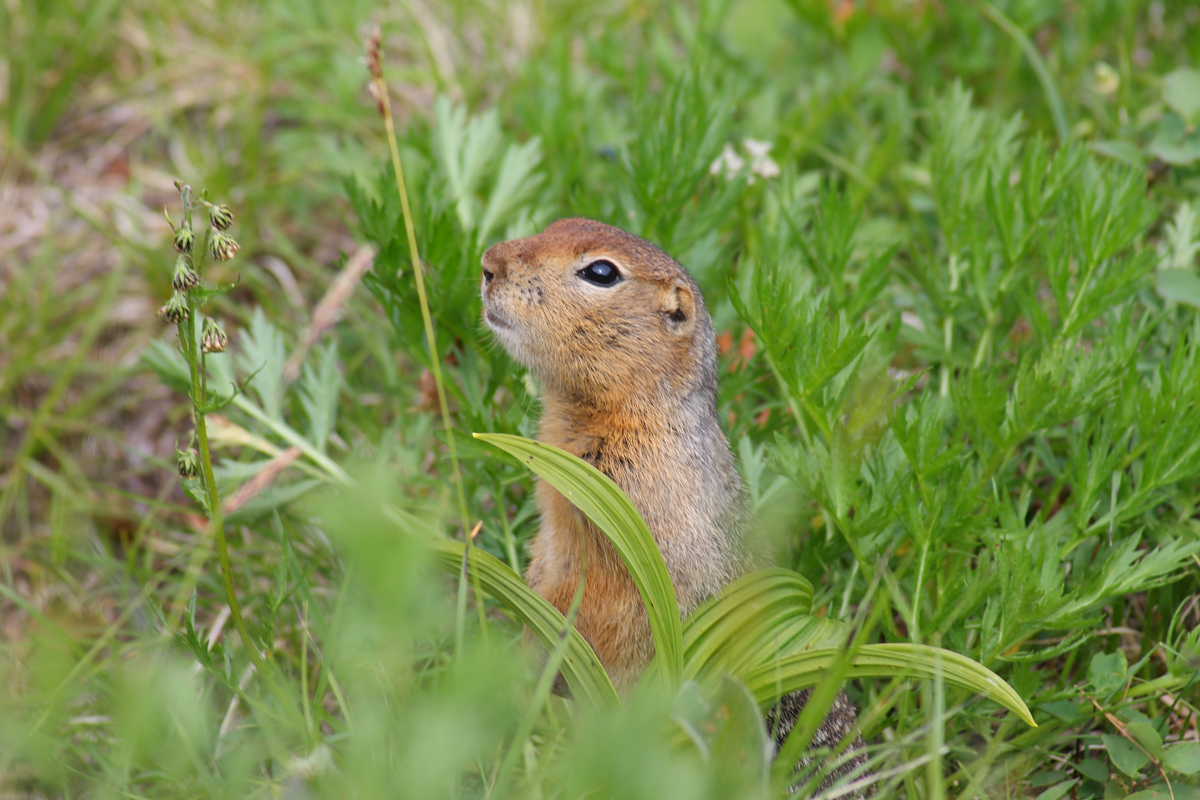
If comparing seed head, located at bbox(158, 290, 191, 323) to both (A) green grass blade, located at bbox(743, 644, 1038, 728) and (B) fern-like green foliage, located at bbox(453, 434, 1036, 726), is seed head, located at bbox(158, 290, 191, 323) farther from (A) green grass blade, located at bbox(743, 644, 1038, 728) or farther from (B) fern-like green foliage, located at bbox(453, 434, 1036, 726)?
(A) green grass blade, located at bbox(743, 644, 1038, 728)

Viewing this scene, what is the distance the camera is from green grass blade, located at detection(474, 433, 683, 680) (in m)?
2.45

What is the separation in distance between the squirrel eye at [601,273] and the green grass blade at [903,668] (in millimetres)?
1059

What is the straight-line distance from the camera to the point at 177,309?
7.63 ft

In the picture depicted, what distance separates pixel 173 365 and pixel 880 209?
2.51 m

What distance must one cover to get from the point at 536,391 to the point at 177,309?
1.20 m

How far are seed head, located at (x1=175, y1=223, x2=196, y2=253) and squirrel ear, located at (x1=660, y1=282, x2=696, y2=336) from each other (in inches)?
47.3

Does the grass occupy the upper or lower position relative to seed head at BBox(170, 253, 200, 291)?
lower

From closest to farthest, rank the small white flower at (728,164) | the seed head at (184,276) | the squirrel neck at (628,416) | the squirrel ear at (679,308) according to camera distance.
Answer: the seed head at (184,276)
the squirrel neck at (628,416)
the squirrel ear at (679,308)
the small white flower at (728,164)

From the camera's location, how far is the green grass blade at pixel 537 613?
2473 mm

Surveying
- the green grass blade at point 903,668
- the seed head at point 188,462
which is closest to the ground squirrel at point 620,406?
the green grass blade at point 903,668

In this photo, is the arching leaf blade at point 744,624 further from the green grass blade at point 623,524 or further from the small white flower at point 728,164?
the small white flower at point 728,164

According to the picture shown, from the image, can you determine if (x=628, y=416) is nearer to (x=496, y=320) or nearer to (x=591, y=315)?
(x=591, y=315)

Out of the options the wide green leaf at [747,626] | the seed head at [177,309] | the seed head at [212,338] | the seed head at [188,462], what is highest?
the seed head at [177,309]

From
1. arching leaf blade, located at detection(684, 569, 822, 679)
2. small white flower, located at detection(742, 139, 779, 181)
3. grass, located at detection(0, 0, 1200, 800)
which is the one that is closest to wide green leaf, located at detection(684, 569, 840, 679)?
arching leaf blade, located at detection(684, 569, 822, 679)
